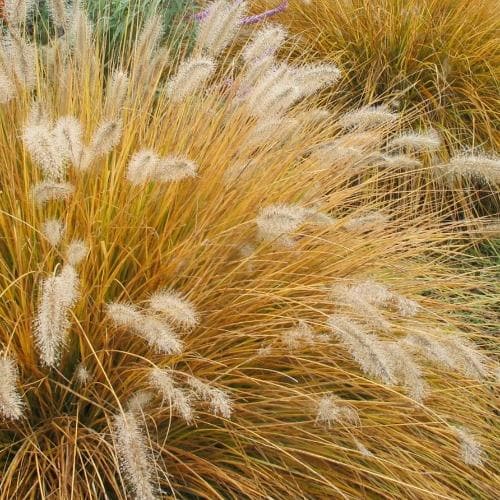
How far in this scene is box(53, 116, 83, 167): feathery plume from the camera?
74.4 inches

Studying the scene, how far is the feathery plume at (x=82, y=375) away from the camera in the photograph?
5.91 ft

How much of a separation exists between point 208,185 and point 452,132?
77.9 inches

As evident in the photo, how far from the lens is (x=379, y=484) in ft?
6.57

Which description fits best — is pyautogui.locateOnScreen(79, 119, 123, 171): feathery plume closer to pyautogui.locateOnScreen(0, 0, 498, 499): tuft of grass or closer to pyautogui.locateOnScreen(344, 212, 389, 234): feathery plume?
pyautogui.locateOnScreen(0, 0, 498, 499): tuft of grass

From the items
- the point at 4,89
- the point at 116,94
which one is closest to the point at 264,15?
the point at 116,94

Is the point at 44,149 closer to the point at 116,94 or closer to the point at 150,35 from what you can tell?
the point at 116,94

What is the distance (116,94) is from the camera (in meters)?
2.52

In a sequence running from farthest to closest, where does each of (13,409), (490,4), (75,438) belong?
(490,4)
(75,438)
(13,409)

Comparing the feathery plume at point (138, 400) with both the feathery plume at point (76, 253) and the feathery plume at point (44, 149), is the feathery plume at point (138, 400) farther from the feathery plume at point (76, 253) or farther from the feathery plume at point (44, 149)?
the feathery plume at point (44, 149)

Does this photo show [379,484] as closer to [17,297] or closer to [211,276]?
[211,276]

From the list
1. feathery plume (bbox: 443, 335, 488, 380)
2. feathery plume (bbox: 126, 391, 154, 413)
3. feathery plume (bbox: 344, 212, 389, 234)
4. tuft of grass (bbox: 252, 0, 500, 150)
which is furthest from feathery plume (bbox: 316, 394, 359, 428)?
tuft of grass (bbox: 252, 0, 500, 150)

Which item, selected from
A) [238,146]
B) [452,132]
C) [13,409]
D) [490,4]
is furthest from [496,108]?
[13,409]

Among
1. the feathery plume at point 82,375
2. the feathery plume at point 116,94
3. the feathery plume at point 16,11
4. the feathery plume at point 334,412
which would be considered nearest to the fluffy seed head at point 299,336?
the feathery plume at point 334,412

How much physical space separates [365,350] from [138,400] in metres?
0.54
